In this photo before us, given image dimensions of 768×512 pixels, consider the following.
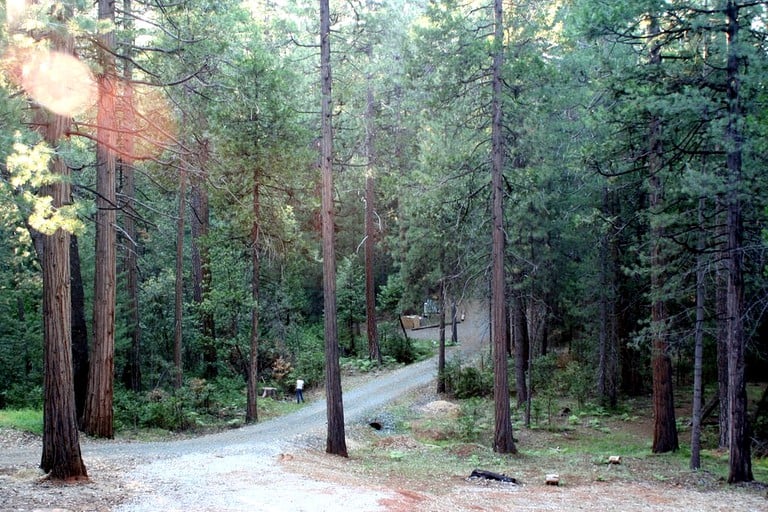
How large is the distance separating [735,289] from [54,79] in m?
11.6

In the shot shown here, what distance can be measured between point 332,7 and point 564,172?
8.68 metres

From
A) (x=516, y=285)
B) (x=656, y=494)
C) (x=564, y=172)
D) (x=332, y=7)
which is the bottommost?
(x=656, y=494)

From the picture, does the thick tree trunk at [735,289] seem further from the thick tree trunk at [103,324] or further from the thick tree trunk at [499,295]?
the thick tree trunk at [103,324]

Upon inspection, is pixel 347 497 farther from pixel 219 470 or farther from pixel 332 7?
pixel 332 7

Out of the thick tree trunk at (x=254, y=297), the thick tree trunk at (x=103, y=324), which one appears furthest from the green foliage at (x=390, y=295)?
the thick tree trunk at (x=103, y=324)

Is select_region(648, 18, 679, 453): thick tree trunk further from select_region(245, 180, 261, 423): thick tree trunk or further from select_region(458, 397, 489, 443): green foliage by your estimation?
select_region(245, 180, 261, 423): thick tree trunk

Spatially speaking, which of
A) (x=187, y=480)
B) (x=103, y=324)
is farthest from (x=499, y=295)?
(x=103, y=324)

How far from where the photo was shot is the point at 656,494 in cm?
1211

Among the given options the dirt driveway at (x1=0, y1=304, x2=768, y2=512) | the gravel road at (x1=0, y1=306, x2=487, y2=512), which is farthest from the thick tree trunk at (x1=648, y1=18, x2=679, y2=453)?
the gravel road at (x1=0, y1=306, x2=487, y2=512)

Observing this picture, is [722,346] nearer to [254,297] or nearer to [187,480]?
[254,297]

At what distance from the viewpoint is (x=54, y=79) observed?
928cm

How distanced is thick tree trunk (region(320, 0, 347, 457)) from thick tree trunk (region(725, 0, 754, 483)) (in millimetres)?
7371

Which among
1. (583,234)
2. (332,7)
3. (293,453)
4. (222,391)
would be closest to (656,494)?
(293,453)

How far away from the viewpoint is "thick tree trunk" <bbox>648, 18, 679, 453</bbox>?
14.4 metres
